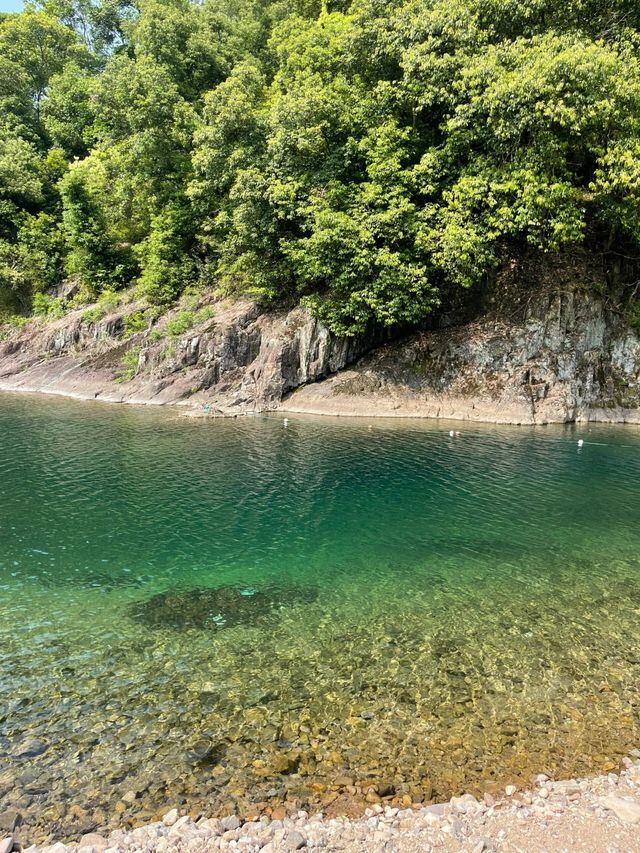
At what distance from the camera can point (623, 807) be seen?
24.5 feet

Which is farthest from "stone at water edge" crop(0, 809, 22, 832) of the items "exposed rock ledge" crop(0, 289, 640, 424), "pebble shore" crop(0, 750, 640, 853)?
"exposed rock ledge" crop(0, 289, 640, 424)

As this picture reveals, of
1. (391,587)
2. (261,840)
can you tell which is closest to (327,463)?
(391,587)

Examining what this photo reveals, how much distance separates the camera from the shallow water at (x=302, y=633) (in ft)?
28.1

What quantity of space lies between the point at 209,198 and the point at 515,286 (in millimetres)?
29463

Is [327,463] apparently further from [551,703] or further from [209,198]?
[209,198]

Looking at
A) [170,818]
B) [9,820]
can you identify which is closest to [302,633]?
[170,818]

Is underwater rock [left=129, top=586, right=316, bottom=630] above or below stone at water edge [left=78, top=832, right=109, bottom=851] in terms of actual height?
above

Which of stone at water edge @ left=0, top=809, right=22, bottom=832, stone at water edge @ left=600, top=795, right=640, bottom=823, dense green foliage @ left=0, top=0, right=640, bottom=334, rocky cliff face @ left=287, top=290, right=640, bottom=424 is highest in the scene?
dense green foliage @ left=0, top=0, right=640, bottom=334

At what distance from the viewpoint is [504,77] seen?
31.7 m

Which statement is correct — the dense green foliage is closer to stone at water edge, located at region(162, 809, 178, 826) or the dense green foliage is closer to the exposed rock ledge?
the exposed rock ledge

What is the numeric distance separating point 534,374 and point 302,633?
32278 mm

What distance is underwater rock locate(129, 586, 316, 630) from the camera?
1323 centimetres

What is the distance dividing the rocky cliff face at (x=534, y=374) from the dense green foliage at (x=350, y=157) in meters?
4.95

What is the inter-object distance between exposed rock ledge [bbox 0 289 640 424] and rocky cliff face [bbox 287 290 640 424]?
0.08m
